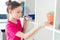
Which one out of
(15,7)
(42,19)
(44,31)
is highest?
(15,7)

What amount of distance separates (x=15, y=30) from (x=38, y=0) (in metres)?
0.42

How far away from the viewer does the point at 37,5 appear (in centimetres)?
144

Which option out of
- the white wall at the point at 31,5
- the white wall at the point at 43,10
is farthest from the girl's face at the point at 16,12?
the white wall at the point at 31,5

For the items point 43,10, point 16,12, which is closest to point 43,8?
point 43,10

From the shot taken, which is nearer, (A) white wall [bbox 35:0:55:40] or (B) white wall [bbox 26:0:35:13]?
(A) white wall [bbox 35:0:55:40]

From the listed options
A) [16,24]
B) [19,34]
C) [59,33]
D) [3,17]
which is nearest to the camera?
[59,33]

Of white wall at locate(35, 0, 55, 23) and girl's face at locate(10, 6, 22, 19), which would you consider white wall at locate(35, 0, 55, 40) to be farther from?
girl's face at locate(10, 6, 22, 19)

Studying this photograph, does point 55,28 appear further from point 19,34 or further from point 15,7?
point 15,7

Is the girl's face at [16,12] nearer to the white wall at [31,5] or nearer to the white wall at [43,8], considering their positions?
the white wall at [43,8]

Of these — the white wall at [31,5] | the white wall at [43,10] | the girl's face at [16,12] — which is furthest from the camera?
the white wall at [31,5]

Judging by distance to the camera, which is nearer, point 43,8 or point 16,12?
point 16,12

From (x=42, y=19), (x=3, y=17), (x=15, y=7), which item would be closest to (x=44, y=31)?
(x=42, y=19)

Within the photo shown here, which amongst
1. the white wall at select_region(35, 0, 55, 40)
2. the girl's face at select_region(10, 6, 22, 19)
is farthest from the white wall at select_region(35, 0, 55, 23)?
the girl's face at select_region(10, 6, 22, 19)

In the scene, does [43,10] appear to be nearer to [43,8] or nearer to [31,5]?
[43,8]
